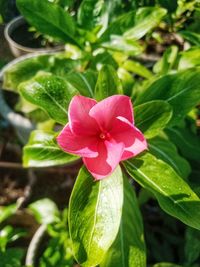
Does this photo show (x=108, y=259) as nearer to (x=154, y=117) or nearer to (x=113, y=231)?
(x=113, y=231)

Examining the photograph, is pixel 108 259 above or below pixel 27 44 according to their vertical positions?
above

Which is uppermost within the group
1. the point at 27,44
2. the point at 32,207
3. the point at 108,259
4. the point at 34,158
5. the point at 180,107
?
the point at 180,107

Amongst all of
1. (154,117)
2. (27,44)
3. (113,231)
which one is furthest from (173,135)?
(27,44)

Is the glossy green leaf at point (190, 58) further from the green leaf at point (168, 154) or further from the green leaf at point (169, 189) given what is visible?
the green leaf at point (169, 189)

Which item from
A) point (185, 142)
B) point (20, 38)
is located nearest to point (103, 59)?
point (185, 142)

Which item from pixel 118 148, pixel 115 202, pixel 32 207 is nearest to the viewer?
pixel 118 148

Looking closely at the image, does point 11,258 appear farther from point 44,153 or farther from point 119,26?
point 119,26

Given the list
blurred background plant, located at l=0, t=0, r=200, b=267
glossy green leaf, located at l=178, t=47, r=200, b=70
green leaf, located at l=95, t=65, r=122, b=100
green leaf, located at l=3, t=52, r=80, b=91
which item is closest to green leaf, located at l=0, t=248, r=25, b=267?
blurred background plant, located at l=0, t=0, r=200, b=267
